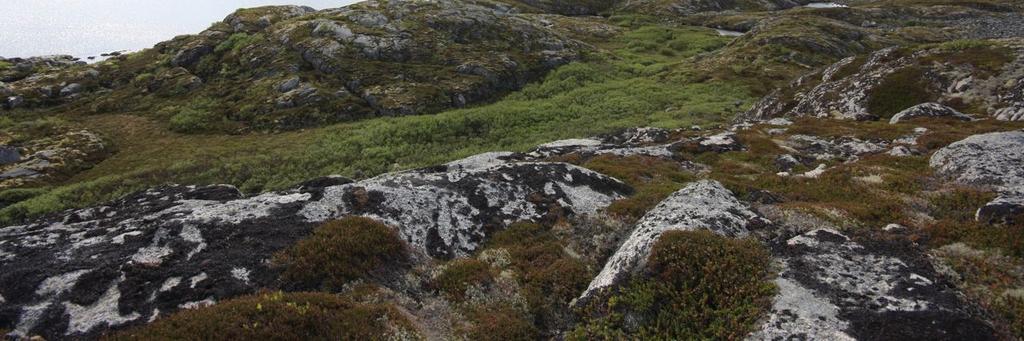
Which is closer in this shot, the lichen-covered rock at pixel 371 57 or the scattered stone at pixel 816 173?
the scattered stone at pixel 816 173

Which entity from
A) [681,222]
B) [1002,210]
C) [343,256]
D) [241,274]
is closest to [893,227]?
[1002,210]

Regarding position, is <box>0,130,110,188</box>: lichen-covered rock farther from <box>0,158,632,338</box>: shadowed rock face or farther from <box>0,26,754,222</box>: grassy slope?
<box>0,158,632,338</box>: shadowed rock face

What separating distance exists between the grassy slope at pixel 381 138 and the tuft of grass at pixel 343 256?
24326mm

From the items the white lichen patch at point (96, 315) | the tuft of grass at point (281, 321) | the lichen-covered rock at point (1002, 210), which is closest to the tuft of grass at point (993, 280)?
the lichen-covered rock at point (1002, 210)

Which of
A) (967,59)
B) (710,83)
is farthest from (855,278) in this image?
(710,83)

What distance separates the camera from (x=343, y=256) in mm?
12531

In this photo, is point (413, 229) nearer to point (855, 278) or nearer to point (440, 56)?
point (855, 278)

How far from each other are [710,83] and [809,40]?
A: 3277cm

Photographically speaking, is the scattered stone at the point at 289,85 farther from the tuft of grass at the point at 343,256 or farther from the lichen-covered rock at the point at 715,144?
the tuft of grass at the point at 343,256

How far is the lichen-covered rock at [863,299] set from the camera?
28.8 ft

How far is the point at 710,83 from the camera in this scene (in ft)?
219

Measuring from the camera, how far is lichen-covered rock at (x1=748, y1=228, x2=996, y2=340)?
877 cm

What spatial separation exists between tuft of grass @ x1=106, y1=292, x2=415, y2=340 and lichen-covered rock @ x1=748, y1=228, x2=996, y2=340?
740cm

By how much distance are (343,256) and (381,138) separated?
34.4 metres
